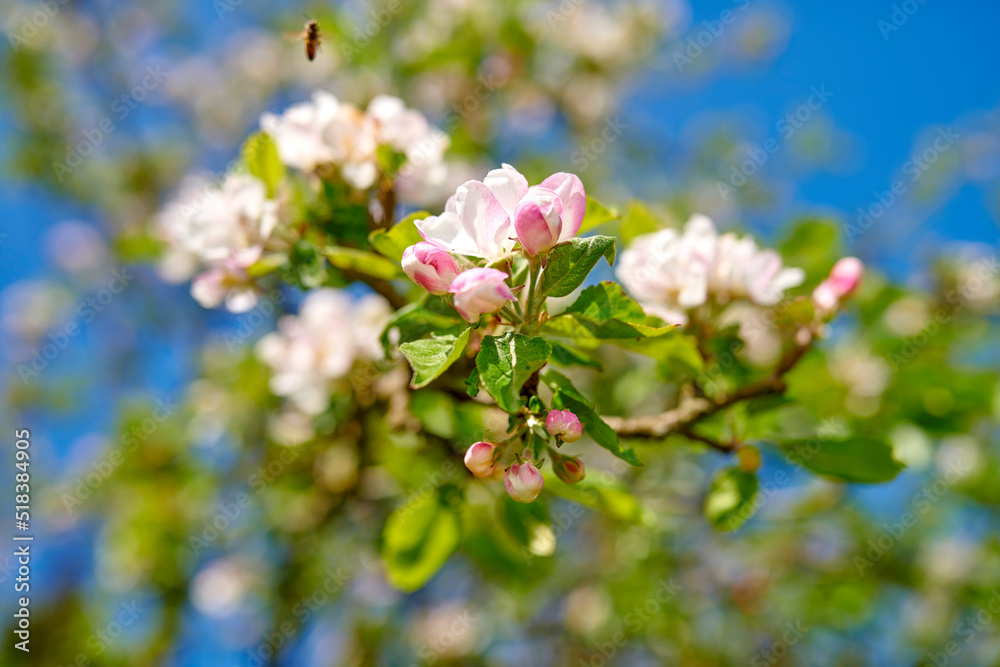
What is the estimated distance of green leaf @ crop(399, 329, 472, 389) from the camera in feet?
2.81

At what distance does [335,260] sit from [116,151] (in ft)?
14.9

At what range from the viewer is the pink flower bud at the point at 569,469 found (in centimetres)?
98

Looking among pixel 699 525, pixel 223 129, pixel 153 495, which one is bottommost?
pixel 153 495

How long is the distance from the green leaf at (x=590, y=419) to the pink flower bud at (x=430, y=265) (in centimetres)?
24

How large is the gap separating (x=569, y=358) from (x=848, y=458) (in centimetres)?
64

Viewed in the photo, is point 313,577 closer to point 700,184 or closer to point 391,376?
point 391,376

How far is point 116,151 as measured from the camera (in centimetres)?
486

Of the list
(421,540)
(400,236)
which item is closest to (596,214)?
(400,236)

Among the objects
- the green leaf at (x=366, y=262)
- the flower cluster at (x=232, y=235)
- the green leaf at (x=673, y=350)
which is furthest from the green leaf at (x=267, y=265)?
the green leaf at (x=673, y=350)

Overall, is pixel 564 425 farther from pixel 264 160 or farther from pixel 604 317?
pixel 264 160

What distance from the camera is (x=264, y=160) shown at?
1390 millimetres

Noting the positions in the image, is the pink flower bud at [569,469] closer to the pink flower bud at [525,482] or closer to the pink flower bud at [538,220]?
the pink flower bud at [525,482]

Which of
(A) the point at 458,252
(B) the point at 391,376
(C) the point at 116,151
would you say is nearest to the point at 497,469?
(A) the point at 458,252

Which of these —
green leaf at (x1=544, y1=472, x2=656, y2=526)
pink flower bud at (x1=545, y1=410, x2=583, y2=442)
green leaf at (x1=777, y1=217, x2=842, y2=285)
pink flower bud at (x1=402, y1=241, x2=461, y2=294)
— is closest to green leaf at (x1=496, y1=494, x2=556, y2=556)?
green leaf at (x1=544, y1=472, x2=656, y2=526)
